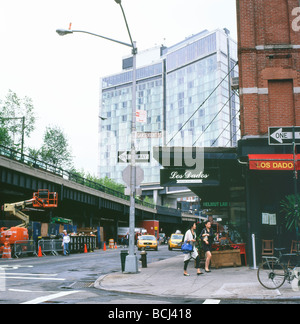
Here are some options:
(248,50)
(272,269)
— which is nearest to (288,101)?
(248,50)

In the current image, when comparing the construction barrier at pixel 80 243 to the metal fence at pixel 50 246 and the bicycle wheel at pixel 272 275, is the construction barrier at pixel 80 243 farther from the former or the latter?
the bicycle wheel at pixel 272 275

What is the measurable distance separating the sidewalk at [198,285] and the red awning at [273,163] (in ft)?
12.6

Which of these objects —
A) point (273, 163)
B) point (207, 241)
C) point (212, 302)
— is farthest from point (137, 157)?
point (212, 302)

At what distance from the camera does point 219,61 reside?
105m

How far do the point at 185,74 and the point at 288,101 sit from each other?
333ft

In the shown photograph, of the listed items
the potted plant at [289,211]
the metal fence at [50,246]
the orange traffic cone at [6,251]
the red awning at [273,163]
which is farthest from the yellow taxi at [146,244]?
the red awning at [273,163]

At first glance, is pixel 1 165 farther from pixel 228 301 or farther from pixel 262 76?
pixel 228 301

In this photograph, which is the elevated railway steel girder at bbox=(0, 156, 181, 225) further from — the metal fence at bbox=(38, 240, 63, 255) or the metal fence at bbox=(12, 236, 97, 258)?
the metal fence at bbox=(38, 240, 63, 255)

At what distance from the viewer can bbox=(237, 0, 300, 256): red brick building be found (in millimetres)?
15945

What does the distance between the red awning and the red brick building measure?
13.0 inches

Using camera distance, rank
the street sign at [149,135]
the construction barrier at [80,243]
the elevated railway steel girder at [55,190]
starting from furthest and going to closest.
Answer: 1. the construction barrier at [80,243]
2. the elevated railway steel girder at [55,190]
3. the street sign at [149,135]

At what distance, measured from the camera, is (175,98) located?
11850cm

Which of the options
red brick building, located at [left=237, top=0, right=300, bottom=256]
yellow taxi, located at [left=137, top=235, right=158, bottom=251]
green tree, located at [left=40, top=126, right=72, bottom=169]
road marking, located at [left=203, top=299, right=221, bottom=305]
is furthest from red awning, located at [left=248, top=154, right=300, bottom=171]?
green tree, located at [left=40, top=126, right=72, bottom=169]

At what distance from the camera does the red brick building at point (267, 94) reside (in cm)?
1595
